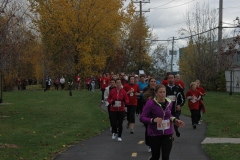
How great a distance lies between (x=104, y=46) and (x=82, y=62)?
14.4ft

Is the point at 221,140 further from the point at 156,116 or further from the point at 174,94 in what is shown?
the point at 156,116

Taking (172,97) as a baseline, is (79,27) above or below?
above

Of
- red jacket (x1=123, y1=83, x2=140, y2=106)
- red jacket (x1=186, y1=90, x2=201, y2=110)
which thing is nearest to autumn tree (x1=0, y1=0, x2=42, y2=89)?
red jacket (x1=123, y1=83, x2=140, y2=106)

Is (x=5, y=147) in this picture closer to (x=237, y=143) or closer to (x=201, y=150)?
(x=201, y=150)

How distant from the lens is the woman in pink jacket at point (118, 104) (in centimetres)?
1388

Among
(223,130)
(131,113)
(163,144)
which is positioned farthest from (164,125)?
(223,130)

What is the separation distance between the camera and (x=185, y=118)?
21109 millimetres

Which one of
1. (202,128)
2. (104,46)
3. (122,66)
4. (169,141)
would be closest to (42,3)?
(104,46)

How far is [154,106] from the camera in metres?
8.22

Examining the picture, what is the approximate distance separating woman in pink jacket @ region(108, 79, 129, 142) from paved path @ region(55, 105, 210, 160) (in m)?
0.46

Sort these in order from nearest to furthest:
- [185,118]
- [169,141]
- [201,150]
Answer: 1. [169,141]
2. [201,150]
3. [185,118]

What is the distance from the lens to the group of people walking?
26.9 feet

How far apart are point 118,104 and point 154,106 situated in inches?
227

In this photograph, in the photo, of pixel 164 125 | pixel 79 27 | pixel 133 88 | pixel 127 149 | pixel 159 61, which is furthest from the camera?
pixel 159 61
